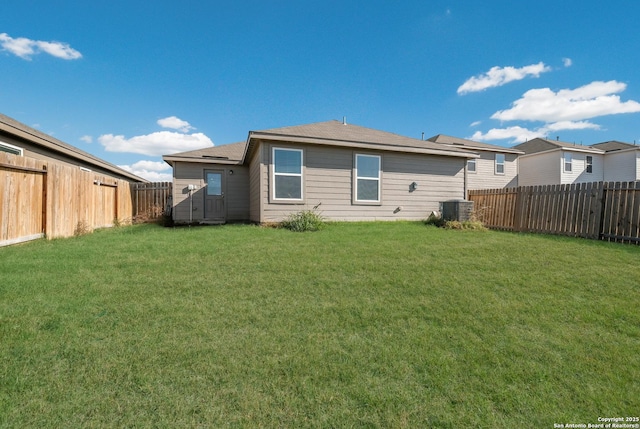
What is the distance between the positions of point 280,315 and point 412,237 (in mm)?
A: 4686

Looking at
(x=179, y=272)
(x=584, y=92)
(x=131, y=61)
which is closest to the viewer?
(x=179, y=272)

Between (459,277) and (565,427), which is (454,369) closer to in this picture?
(565,427)

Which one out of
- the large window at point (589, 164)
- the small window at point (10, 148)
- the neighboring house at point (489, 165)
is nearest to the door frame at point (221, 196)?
the small window at point (10, 148)

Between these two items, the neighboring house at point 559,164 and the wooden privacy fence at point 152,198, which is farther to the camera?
the neighboring house at point 559,164

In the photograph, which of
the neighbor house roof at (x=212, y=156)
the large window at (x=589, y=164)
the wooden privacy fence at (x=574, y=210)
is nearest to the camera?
the wooden privacy fence at (x=574, y=210)

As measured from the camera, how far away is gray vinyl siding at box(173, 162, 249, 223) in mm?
12203

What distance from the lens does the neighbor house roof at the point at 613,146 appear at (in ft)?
70.3

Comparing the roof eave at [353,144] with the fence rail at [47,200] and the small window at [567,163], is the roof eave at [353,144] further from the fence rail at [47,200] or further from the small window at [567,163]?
the small window at [567,163]

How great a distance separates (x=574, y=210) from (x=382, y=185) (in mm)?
5555

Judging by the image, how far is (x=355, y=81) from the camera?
12883 millimetres

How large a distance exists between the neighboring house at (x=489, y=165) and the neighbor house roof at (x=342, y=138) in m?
8.86

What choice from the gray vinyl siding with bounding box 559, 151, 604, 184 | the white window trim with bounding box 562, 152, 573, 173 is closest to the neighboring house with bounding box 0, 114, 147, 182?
the gray vinyl siding with bounding box 559, 151, 604, 184

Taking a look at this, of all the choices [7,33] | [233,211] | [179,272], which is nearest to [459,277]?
[179,272]

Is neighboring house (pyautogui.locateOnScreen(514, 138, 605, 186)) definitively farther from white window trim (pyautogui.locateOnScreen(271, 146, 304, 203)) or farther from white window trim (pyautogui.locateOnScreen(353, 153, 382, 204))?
white window trim (pyautogui.locateOnScreen(271, 146, 304, 203))
